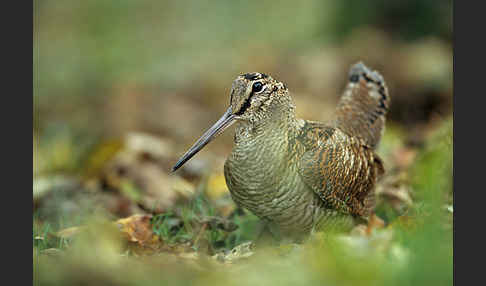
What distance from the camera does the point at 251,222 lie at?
4.68m

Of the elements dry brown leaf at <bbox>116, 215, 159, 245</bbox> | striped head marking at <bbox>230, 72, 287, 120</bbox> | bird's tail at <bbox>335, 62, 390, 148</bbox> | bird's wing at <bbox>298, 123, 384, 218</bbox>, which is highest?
striped head marking at <bbox>230, 72, 287, 120</bbox>

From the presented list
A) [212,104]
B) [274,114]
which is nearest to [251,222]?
[274,114]

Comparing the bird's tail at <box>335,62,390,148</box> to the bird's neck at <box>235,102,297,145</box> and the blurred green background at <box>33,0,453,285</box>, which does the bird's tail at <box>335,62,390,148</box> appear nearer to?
the blurred green background at <box>33,0,453,285</box>

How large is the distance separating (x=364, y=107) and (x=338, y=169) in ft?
3.48

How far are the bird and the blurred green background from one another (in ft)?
1.64

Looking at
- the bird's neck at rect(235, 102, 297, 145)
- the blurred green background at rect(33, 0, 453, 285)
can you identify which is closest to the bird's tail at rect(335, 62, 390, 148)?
the blurred green background at rect(33, 0, 453, 285)

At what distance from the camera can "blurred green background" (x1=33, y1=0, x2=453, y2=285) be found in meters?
4.55

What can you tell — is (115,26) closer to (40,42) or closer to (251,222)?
(40,42)

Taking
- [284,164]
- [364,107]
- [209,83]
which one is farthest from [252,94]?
[209,83]

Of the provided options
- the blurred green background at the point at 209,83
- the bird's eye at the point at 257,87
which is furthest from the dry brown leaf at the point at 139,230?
the bird's eye at the point at 257,87

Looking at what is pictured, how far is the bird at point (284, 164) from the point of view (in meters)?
3.89

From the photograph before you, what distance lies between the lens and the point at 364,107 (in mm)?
4980

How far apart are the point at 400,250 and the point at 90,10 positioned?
33.6 ft

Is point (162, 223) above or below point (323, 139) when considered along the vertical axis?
below
